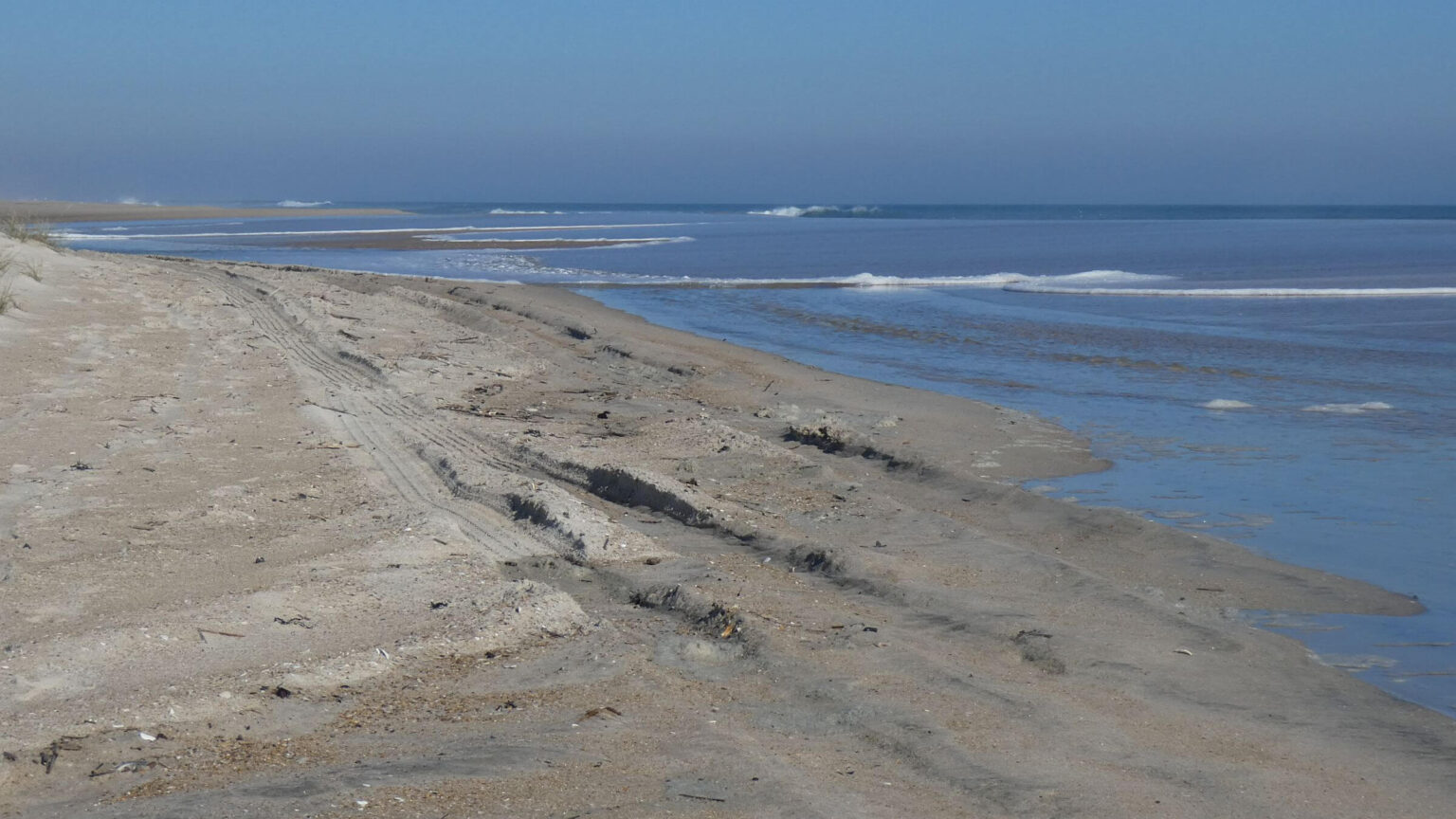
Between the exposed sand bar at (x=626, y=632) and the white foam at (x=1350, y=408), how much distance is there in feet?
11.7

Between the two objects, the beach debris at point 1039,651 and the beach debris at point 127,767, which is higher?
the beach debris at point 127,767

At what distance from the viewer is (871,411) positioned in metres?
10.8

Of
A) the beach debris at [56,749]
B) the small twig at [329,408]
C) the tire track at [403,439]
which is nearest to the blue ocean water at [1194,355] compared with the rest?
the tire track at [403,439]

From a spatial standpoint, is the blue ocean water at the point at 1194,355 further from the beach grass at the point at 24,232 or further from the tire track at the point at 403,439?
the beach grass at the point at 24,232

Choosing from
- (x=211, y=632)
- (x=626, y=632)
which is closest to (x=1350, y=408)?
(x=626, y=632)

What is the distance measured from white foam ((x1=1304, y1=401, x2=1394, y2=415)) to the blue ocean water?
1.0 inches

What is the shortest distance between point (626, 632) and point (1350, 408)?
899 centimetres

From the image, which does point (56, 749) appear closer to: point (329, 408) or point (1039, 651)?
point (1039, 651)

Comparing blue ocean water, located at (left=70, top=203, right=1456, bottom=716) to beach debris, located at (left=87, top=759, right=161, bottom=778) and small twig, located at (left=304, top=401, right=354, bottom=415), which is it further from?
small twig, located at (left=304, top=401, right=354, bottom=415)

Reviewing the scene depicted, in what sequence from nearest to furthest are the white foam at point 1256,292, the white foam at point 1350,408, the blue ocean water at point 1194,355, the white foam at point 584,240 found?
the blue ocean water at point 1194,355 → the white foam at point 1350,408 → the white foam at point 1256,292 → the white foam at point 584,240

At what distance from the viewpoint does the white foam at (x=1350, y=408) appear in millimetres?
11109

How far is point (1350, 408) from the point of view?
11.3m

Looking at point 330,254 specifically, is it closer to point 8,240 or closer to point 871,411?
point 8,240

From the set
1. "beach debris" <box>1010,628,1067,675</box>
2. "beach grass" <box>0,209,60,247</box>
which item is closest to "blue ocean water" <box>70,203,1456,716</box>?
"beach debris" <box>1010,628,1067,675</box>
